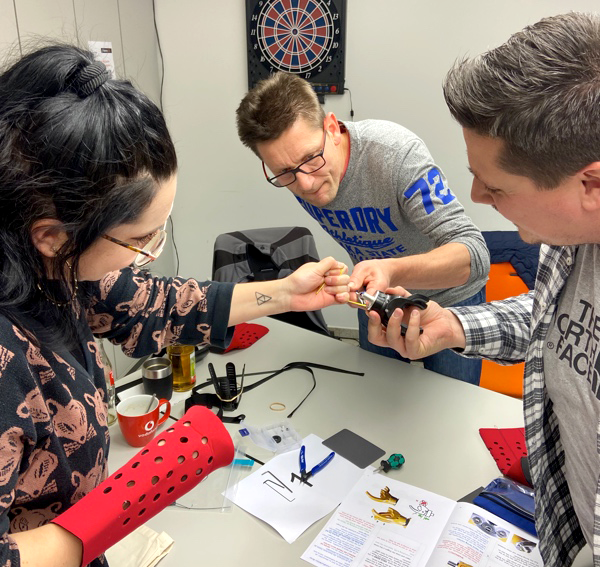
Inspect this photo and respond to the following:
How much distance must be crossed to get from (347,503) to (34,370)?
761mm

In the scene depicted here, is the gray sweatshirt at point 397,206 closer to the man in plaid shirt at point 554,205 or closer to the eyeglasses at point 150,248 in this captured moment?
the man in plaid shirt at point 554,205

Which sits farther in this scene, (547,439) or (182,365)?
(182,365)

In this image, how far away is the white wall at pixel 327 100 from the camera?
2865mm

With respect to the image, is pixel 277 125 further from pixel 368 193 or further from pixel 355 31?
pixel 355 31

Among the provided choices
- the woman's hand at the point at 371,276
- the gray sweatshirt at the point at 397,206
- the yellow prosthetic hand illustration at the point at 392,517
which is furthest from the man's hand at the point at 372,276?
the yellow prosthetic hand illustration at the point at 392,517

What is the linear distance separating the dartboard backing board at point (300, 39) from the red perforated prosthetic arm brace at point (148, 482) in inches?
106

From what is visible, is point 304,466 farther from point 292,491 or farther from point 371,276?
point 371,276

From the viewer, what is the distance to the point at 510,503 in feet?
3.59

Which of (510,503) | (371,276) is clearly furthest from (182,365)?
(510,503)

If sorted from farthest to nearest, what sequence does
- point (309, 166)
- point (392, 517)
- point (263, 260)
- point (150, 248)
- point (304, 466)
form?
point (263, 260) < point (309, 166) < point (304, 466) < point (392, 517) < point (150, 248)

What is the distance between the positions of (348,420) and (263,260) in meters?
0.99

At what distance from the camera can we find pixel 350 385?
1.58 meters

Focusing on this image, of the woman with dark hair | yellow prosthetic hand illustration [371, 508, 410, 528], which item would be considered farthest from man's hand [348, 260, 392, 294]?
the woman with dark hair

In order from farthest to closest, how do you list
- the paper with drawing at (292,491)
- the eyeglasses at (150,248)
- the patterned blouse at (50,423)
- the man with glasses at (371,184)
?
the man with glasses at (371,184), the paper with drawing at (292,491), the eyeglasses at (150,248), the patterned blouse at (50,423)
